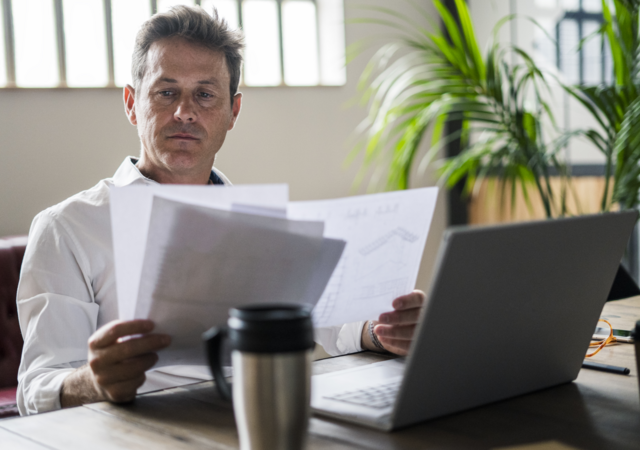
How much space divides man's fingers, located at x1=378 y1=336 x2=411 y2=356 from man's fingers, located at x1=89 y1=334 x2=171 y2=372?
39cm

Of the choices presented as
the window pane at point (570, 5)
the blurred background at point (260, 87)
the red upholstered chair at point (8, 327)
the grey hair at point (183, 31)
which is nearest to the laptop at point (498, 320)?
the grey hair at point (183, 31)

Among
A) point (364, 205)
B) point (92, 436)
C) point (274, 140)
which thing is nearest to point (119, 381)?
point (92, 436)

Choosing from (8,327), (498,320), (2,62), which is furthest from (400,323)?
(2,62)

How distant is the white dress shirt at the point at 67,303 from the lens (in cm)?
118

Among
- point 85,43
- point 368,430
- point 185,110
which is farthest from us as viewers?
point 85,43

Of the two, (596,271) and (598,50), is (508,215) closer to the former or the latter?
(598,50)

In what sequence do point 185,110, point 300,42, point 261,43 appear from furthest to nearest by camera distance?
point 300,42 → point 261,43 → point 185,110

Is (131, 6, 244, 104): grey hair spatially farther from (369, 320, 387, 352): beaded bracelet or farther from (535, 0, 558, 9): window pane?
(535, 0, 558, 9): window pane

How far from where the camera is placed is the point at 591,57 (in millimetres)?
3352

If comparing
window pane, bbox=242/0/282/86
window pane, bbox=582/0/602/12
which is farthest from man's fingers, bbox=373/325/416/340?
window pane, bbox=582/0/602/12

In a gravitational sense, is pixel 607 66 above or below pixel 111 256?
above

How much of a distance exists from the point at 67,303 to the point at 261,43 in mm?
2542

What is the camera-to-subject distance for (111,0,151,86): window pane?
3082 mm

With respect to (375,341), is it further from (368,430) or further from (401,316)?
(368,430)
